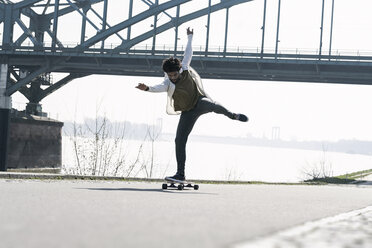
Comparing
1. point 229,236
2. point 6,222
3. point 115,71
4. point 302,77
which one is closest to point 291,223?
point 229,236

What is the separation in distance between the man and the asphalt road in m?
1.40

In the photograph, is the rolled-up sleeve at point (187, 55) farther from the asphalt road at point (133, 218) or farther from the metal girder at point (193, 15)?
the metal girder at point (193, 15)

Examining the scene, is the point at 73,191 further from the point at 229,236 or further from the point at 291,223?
the point at 229,236

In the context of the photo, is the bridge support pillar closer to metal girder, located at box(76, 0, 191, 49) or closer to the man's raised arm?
metal girder, located at box(76, 0, 191, 49)

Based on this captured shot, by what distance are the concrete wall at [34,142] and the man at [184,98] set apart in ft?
115

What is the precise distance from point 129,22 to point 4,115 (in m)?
10.5

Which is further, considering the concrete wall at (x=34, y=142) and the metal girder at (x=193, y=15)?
the metal girder at (x=193, y=15)

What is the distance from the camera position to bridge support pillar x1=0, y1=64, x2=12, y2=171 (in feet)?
131

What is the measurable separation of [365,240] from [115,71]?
42226mm

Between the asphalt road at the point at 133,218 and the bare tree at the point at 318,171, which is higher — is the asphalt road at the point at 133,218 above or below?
above

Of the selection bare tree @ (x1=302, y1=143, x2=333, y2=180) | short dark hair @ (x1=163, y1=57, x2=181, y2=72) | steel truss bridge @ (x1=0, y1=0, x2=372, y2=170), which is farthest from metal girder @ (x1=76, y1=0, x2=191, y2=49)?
short dark hair @ (x1=163, y1=57, x2=181, y2=72)

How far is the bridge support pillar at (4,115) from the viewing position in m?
39.9

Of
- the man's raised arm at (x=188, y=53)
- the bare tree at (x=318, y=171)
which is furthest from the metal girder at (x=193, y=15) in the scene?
the man's raised arm at (x=188, y=53)

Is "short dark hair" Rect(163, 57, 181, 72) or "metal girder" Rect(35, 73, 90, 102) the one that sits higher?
"metal girder" Rect(35, 73, 90, 102)
